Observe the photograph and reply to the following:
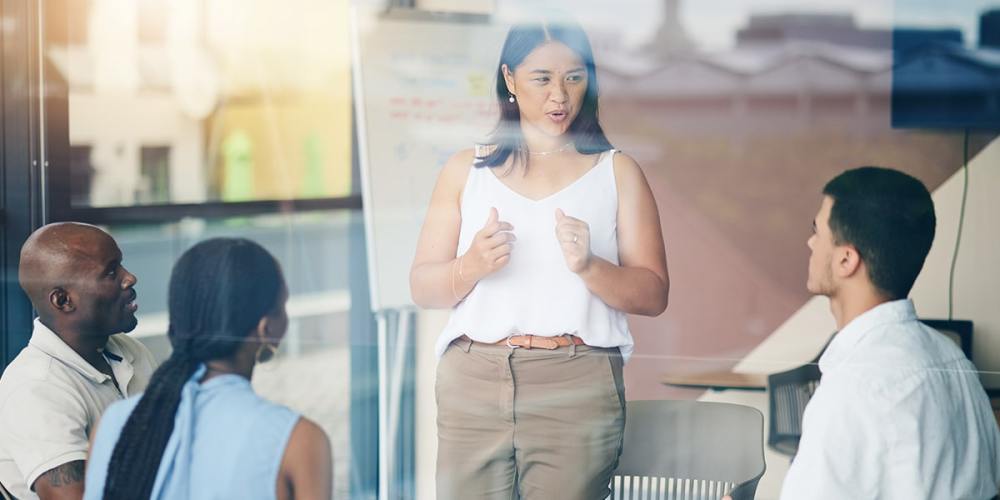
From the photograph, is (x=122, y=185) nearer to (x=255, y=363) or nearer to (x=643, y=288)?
(x=255, y=363)

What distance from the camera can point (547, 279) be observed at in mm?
3164

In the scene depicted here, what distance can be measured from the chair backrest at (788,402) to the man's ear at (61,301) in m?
2.06

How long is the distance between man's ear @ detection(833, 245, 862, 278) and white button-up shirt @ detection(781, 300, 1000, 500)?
0.11 meters

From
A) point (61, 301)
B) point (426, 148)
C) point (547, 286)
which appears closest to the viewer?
point (547, 286)

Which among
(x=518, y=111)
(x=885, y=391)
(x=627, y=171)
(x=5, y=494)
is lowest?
(x=5, y=494)

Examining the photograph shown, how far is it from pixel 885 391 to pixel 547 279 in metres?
0.99

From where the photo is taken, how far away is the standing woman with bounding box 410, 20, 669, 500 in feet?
10.3

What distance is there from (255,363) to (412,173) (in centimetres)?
80

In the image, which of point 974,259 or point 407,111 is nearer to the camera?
point 974,259

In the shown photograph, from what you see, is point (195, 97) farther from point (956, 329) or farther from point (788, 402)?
point (956, 329)

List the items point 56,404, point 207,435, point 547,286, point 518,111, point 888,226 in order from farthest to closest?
point 56,404, point 518,111, point 547,286, point 207,435, point 888,226

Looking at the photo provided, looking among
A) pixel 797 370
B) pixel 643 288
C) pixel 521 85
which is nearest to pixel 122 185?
pixel 521 85

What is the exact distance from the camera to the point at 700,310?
11.3 feet

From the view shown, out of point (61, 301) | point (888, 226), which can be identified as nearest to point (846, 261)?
point (888, 226)
